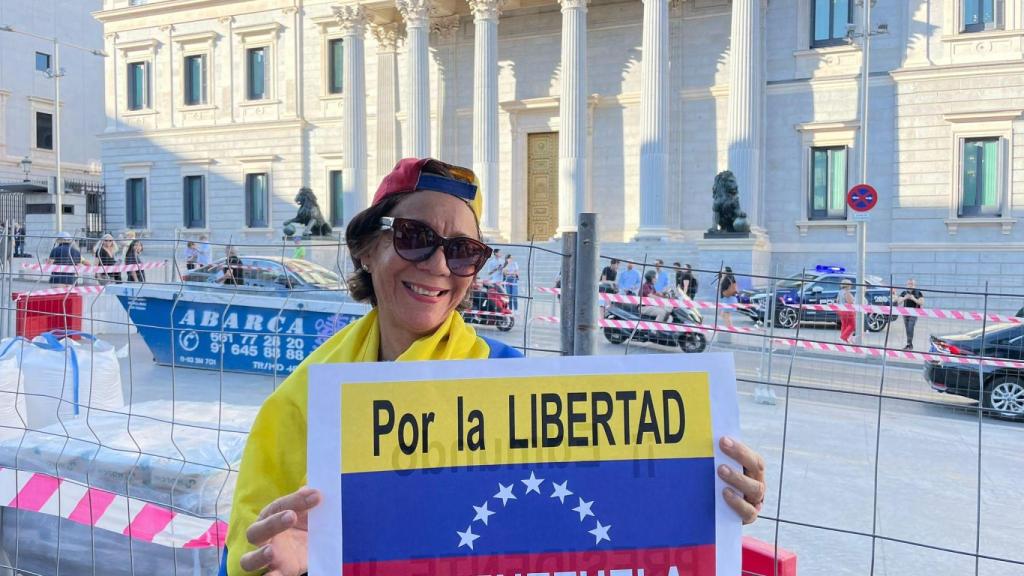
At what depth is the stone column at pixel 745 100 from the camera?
24.1 metres

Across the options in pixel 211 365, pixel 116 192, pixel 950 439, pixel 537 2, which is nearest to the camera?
pixel 950 439

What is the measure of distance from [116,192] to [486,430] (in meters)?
40.6

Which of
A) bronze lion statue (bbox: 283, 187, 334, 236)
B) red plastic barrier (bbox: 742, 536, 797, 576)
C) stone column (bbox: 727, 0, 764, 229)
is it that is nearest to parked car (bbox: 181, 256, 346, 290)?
red plastic barrier (bbox: 742, 536, 797, 576)

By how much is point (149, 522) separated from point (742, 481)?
2.54 m

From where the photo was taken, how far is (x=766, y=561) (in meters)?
2.37

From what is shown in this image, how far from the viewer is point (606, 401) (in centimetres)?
166

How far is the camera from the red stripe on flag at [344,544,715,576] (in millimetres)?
1594

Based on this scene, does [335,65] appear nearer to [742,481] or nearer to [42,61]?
[42,61]

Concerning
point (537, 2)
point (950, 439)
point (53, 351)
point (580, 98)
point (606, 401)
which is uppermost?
point (537, 2)

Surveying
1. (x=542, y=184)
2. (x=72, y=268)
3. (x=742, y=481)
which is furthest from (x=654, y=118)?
(x=742, y=481)

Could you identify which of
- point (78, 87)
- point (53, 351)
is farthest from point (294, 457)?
point (78, 87)

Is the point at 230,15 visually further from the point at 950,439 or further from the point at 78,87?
the point at 950,439

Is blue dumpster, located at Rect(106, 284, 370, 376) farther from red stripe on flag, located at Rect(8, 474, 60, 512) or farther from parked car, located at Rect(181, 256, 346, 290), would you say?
red stripe on flag, located at Rect(8, 474, 60, 512)

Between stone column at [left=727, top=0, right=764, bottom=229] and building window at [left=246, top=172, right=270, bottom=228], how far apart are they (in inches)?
777
